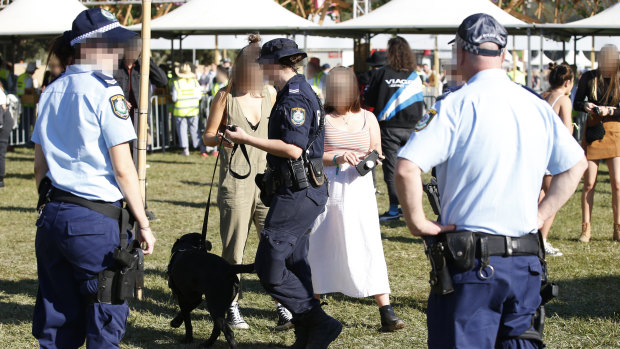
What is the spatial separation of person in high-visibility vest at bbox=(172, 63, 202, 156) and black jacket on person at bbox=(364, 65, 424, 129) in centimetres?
777

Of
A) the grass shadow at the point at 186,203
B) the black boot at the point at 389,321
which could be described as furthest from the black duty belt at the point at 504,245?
the grass shadow at the point at 186,203

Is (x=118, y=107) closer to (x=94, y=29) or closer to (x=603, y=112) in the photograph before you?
(x=94, y=29)

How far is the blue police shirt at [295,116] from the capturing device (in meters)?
4.19

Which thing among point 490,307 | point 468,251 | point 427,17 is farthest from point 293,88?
point 427,17

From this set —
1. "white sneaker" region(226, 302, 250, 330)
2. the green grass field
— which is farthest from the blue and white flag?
"white sneaker" region(226, 302, 250, 330)

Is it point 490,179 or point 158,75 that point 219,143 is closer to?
point 490,179

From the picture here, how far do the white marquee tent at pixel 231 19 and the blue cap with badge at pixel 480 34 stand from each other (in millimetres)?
12174

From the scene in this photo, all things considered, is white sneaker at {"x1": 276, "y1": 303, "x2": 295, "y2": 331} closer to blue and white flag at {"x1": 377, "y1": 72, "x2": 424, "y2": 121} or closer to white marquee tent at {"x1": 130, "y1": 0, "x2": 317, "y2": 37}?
blue and white flag at {"x1": 377, "y1": 72, "x2": 424, "y2": 121}

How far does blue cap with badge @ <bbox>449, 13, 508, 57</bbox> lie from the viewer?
2.91 metres

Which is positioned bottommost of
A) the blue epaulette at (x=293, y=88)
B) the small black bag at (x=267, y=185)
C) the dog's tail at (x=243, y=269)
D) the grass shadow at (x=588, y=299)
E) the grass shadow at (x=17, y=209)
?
the grass shadow at (x=588, y=299)

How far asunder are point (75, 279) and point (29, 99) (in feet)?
51.8

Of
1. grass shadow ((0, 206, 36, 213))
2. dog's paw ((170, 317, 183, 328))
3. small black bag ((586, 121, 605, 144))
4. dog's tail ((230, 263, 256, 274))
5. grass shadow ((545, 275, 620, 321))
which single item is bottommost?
grass shadow ((545, 275, 620, 321))

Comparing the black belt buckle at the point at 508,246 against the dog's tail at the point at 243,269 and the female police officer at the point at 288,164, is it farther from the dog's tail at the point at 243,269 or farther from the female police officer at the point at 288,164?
the dog's tail at the point at 243,269

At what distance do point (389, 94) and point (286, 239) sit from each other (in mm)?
5042
